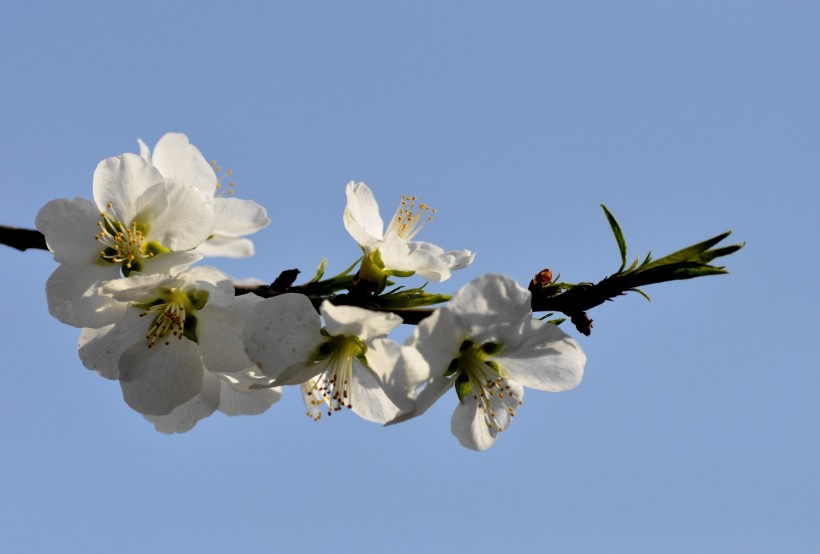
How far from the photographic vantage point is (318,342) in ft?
Result: 7.20

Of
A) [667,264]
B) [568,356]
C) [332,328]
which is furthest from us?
[568,356]

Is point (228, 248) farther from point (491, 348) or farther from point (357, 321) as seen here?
point (491, 348)

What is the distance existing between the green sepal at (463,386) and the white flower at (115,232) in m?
0.89

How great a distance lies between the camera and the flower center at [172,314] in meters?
2.32

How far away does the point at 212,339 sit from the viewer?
7.67 ft

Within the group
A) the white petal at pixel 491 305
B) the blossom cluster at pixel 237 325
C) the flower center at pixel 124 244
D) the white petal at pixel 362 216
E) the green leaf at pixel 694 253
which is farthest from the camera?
the white petal at pixel 362 216

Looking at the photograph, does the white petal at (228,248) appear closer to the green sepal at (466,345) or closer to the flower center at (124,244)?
the flower center at (124,244)

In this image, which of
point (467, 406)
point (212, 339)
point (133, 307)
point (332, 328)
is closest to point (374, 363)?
point (332, 328)

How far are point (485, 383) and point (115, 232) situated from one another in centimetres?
128

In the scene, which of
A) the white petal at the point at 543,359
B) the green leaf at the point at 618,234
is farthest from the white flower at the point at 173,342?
the green leaf at the point at 618,234

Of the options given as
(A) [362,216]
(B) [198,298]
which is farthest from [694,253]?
(B) [198,298]

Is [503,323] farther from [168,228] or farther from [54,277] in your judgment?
[54,277]

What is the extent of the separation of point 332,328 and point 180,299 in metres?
0.59

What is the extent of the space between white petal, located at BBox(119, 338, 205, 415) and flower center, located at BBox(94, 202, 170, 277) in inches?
10.7
